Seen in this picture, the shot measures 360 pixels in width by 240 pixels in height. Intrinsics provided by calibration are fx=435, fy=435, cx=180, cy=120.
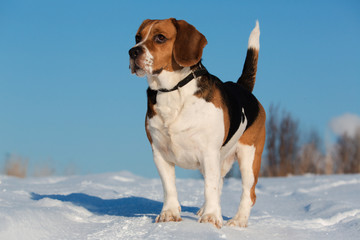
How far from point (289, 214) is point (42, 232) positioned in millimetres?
3447

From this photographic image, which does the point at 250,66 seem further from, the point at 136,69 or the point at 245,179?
the point at 136,69

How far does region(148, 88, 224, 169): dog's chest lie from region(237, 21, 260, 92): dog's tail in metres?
1.48

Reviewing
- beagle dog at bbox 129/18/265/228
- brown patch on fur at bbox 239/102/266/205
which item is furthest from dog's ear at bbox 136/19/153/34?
brown patch on fur at bbox 239/102/266/205

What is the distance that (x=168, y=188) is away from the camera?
11.8ft

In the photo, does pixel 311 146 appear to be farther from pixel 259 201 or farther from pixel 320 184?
pixel 259 201

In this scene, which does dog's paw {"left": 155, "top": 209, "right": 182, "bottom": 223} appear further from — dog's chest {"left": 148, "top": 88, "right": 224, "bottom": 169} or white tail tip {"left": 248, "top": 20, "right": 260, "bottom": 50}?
white tail tip {"left": 248, "top": 20, "right": 260, "bottom": 50}

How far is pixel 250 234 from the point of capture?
346 centimetres

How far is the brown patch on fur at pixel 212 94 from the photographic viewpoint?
341cm

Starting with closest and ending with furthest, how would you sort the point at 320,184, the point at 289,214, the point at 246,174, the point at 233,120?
1. the point at 233,120
2. the point at 246,174
3. the point at 289,214
4. the point at 320,184

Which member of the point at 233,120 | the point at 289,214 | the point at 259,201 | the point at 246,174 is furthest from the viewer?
the point at 259,201

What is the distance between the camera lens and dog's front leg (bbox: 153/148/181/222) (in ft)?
11.5

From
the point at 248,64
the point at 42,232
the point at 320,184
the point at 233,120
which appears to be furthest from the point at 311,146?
the point at 42,232

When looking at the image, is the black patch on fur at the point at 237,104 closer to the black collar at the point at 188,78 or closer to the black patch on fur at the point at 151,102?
the black collar at the point at 188,78

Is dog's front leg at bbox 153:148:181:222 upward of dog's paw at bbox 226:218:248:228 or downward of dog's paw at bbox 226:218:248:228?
upward
